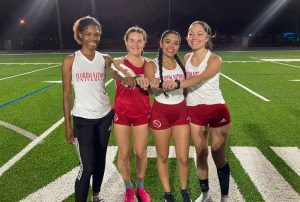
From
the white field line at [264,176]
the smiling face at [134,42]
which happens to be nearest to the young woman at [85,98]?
the smiling face at [134,42]

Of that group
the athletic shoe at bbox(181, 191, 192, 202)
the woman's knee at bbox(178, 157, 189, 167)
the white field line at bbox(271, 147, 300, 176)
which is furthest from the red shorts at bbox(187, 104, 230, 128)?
the white field line at bbox(271, 147, 300, 176)

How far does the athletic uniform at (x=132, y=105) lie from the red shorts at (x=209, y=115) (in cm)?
52

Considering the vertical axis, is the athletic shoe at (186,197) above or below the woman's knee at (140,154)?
below

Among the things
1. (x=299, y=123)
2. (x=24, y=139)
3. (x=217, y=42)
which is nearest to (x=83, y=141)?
(x=24, y=139)

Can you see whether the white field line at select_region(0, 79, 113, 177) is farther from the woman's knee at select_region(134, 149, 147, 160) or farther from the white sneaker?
the white sneaker

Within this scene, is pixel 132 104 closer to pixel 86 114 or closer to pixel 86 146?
pixel 86 114

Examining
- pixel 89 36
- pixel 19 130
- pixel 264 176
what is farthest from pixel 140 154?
pixel 19 130

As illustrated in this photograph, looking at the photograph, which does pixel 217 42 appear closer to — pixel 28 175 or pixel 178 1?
pixel 178 1

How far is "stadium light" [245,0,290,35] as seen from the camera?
6412cm

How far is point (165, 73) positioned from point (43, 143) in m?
3.44

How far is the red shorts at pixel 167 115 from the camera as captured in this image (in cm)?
338

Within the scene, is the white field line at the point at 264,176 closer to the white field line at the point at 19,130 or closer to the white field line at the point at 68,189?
the white field line at the point at 68,189

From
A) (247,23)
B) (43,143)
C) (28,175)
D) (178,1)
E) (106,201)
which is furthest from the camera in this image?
(178,1)

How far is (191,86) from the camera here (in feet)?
10.8
